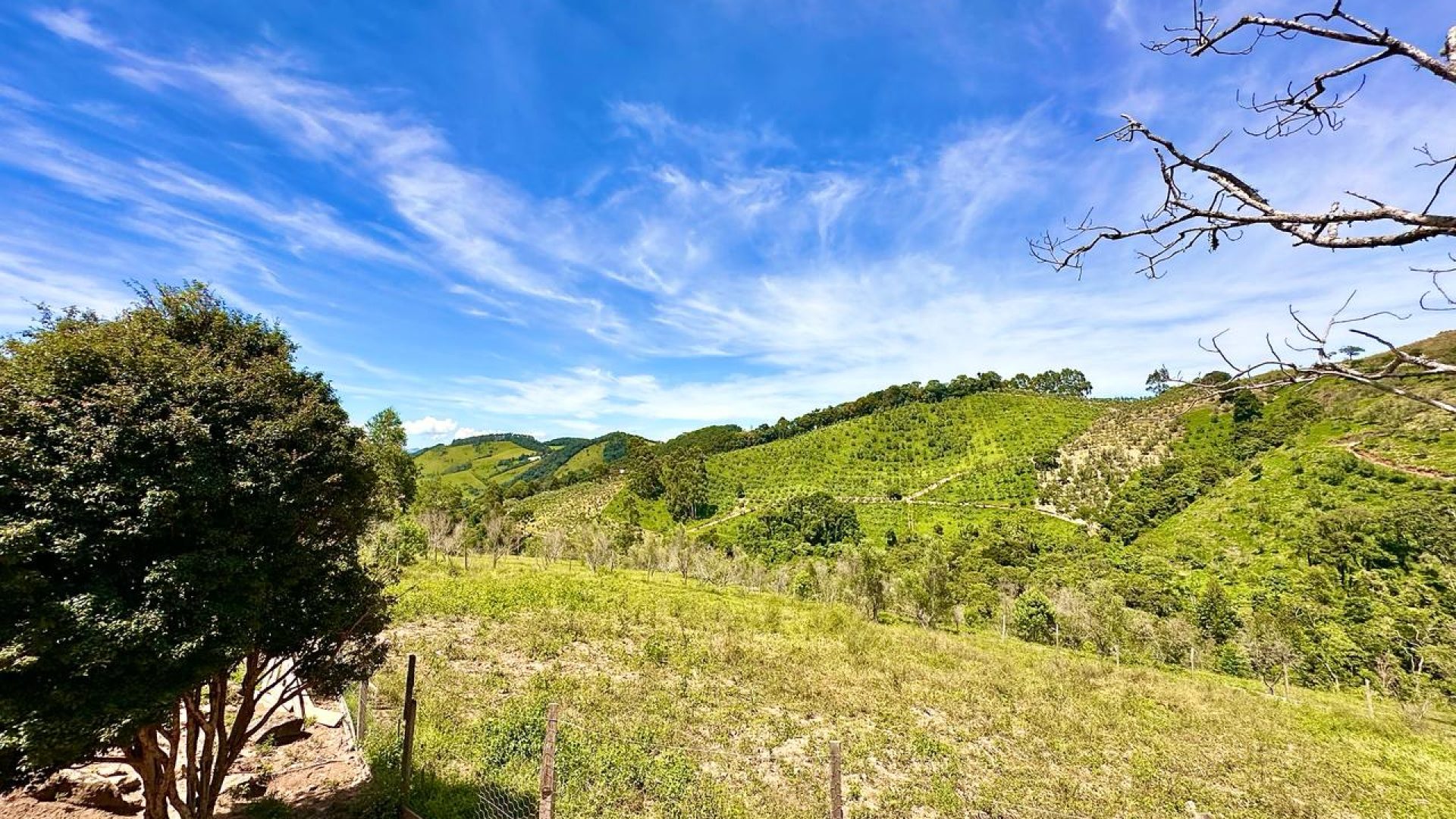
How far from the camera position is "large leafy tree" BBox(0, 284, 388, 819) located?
4.77 metres

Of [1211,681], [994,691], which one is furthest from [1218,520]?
[994,691]

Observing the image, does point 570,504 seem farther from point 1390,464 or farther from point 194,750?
point 1390,464

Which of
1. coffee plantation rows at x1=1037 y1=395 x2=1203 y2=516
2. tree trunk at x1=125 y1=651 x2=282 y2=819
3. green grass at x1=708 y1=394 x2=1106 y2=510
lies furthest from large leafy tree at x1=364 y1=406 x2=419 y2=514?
coffee plantation rows at x1=1037 y1=395 x2=1203 y2=516

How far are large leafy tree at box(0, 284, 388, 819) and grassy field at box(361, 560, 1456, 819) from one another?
2.29 metres

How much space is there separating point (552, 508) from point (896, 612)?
7471 cm

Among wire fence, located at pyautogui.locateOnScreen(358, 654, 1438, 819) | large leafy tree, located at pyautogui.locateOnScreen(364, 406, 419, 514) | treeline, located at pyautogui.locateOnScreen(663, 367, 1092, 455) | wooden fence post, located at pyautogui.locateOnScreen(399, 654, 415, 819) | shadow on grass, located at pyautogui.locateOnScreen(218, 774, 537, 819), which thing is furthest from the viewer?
treeline, located at pyautogui.locateOnScreen(663, 367, 1092, 455)

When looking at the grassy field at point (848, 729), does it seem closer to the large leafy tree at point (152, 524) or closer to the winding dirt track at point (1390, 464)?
the large leafy tree at point (152, 524)

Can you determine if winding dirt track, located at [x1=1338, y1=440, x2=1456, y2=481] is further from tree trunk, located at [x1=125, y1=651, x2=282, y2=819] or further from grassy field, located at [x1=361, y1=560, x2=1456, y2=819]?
tree trunk, located at [x1=125, y1=651, x2=282, y2=819]

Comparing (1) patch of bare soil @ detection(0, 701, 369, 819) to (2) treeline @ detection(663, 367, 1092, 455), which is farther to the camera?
(2) treeline @ detection(663, 367, 1092, 455)

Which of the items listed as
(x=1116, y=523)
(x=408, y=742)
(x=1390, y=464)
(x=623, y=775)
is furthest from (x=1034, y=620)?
(x=408, y=742)

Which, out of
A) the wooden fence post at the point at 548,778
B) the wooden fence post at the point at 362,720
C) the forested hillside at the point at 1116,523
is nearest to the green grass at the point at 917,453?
the forested hillside at the point at 1116,523

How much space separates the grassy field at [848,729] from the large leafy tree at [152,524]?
2287 mm

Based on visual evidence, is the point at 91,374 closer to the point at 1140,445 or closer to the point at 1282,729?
the point at 1282,729

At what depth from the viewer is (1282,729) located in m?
18.9
